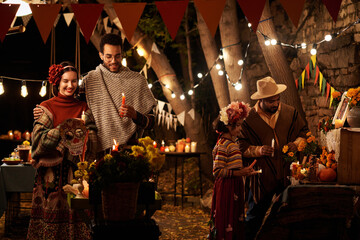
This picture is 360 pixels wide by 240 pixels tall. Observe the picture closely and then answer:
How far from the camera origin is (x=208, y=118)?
10.0 m

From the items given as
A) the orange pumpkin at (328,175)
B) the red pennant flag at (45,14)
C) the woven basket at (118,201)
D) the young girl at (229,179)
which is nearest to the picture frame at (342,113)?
the orange pumpkin at (328,175)

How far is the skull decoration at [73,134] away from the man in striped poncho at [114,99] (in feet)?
0.58

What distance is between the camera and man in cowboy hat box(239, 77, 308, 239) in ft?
17.1

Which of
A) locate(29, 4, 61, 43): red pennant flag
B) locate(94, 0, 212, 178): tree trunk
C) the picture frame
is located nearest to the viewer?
the picture frame

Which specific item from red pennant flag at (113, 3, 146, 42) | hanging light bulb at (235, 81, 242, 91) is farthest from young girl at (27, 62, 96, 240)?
hanging light bulb at (235, 81, 242, 91)

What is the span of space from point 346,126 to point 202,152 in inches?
168

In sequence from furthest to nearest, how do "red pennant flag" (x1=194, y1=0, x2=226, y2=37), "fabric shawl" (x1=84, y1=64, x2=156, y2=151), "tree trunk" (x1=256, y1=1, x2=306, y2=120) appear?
1. "tree trunk" (x1=256, y1=1, x2=306, y2=120)
2. "red pennant flag" (x1=194, y1=0, x2=226, y2=37)
3. "fabric shawl" (x1=84, y1=64, x2=156, y2=151)

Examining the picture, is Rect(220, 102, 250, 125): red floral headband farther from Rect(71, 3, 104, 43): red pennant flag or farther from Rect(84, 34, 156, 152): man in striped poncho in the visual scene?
Rect(71, 3, 104, 43): red pennant flag

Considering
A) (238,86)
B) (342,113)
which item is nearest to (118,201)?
(342,113)

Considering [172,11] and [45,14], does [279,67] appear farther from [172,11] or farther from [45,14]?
[45,14]

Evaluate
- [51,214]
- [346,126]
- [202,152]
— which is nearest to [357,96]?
[346,126]

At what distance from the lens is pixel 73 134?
157 inches

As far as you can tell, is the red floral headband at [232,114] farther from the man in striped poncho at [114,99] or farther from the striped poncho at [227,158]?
the man in striped poncho at [114,99]

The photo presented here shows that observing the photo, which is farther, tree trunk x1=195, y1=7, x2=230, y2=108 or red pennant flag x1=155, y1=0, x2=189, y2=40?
tree trunk x1=195, y1=7, x2=230, y2=108
